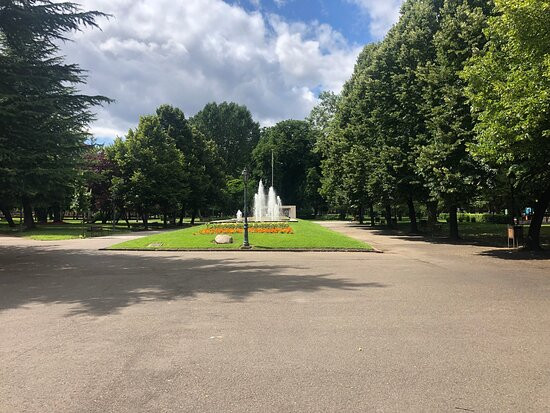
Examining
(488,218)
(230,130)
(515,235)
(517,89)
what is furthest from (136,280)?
(230,130)

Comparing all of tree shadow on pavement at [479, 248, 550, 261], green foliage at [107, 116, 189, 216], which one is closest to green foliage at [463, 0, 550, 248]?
tree shadow on pavement at [479, 248, 550, 261]

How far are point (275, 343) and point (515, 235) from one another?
66.0 ft

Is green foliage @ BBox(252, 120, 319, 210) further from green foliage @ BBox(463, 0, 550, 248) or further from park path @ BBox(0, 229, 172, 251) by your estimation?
green foliage @ BBox(463, 0, 550, 248)

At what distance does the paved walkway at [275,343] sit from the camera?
4234mm

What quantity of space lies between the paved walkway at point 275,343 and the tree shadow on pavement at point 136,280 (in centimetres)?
8

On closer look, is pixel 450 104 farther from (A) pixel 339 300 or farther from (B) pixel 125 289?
(B) pixel 125 289

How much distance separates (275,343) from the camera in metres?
5.92

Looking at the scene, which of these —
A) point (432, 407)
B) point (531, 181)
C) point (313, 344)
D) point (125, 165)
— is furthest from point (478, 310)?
point (125, 165)

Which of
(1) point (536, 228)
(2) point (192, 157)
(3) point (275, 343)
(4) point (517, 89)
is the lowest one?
(3) point (275, 343)

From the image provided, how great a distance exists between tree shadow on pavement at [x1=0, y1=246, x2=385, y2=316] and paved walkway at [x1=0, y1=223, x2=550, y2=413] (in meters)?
0.08

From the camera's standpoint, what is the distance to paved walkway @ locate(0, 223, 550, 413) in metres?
4.23

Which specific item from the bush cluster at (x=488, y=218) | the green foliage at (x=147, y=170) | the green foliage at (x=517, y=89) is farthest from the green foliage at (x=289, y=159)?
the green foliage at (x=517, y=89)

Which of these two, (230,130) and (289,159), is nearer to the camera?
(289,159)

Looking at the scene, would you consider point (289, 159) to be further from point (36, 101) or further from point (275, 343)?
point (275, 343)
